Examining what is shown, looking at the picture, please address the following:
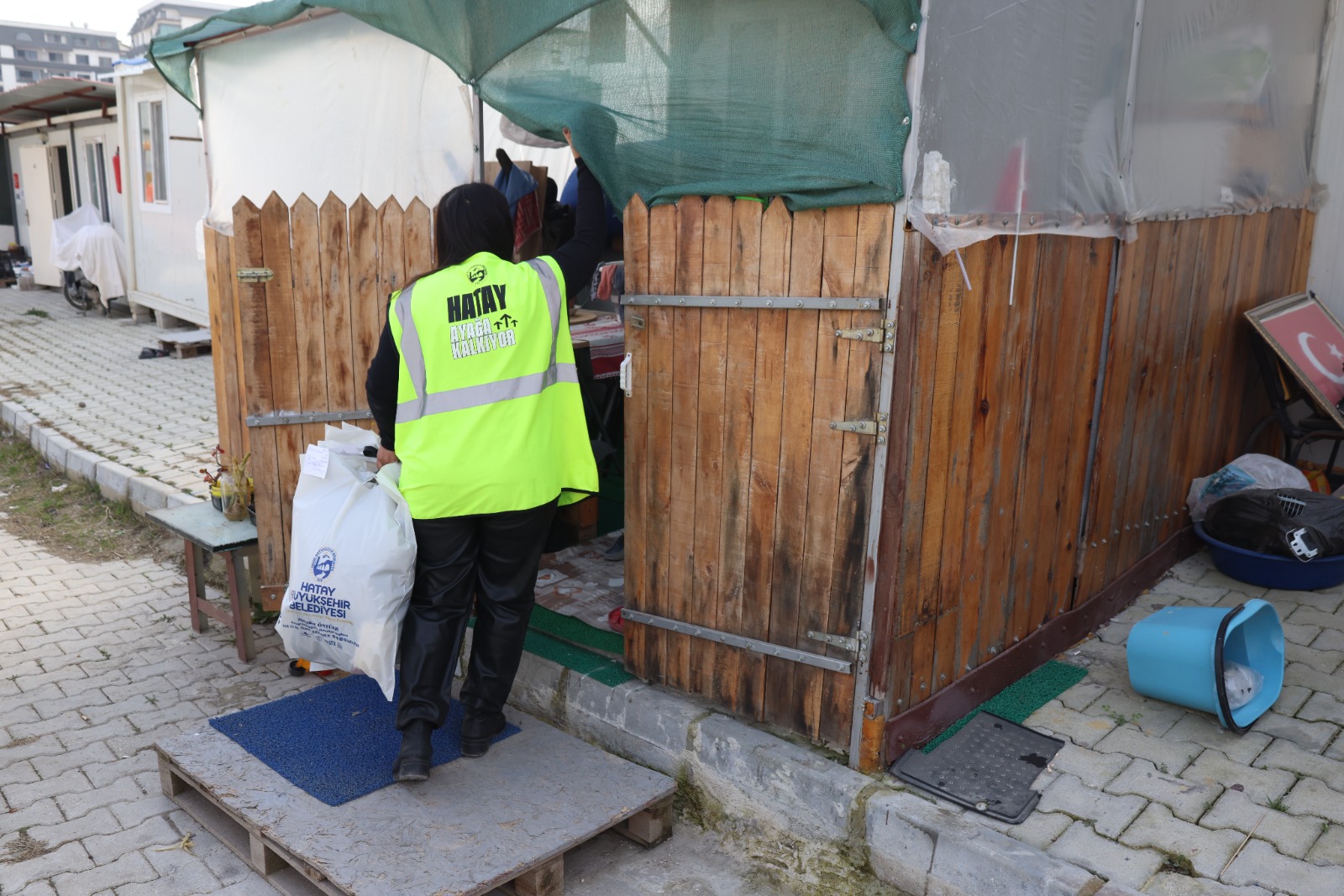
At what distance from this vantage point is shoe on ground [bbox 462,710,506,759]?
12.6 ft

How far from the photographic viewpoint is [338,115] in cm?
538

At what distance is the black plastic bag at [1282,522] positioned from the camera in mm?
4977

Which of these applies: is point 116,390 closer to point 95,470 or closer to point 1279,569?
point 95,470

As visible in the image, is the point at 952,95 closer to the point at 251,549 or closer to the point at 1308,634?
the point at 1308,634

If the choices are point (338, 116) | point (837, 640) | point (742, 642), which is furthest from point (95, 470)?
point (837, 640)

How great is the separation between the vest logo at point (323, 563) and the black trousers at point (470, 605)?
30cm

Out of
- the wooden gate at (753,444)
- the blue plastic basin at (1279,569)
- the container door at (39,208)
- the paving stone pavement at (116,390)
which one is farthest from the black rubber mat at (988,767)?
the container door at (39,208)

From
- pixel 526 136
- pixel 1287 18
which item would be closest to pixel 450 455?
pixel 526 136

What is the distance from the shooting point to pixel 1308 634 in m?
4.70

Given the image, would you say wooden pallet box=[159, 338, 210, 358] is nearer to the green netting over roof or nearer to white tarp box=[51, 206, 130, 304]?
white tarp box=[51, 206, 130, 304]

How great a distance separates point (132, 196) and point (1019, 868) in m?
15.3

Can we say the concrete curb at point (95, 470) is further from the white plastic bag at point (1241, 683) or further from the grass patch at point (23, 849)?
the white plastic bag at point (1241, 683)

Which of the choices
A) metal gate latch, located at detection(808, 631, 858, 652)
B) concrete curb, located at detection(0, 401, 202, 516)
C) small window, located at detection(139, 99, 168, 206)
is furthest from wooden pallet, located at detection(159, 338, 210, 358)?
metal gate latch, located at detection(808, 631, 858, 652)

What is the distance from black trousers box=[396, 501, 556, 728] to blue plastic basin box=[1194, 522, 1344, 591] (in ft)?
11.7
